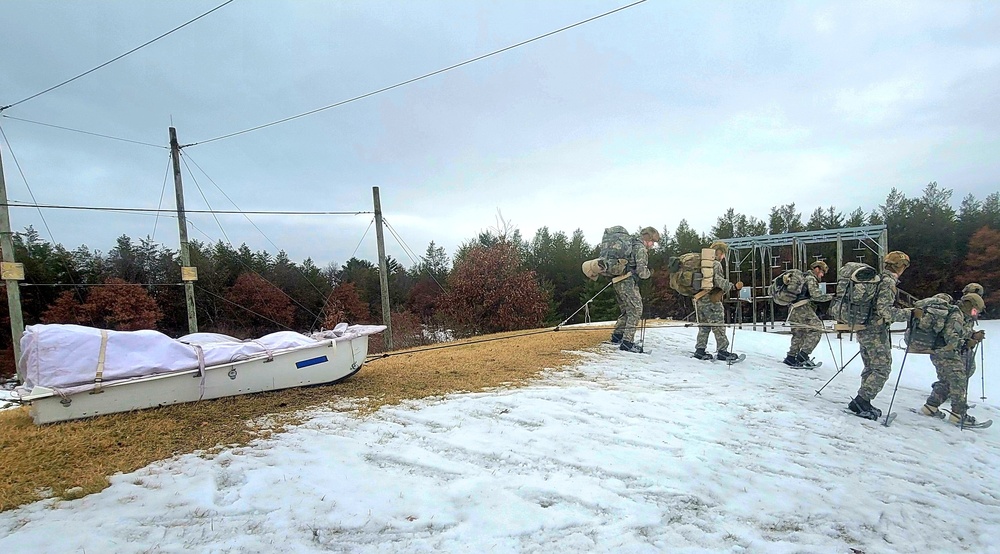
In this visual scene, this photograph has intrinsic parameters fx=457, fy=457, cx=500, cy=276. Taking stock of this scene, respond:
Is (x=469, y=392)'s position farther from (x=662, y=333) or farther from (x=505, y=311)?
(x=505, y=311)

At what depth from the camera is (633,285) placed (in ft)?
29.7

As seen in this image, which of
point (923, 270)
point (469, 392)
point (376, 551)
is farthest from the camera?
point (923, 270)

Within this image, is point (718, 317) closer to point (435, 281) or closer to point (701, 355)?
point (701, 355)

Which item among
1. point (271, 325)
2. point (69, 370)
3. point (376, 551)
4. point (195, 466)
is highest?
point (69, 370)

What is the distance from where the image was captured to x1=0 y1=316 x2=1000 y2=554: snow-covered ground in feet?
9.23

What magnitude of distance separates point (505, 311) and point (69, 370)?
1855cm

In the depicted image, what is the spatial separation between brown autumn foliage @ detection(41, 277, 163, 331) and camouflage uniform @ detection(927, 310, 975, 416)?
28481 mm

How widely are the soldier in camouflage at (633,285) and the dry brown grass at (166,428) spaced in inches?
106

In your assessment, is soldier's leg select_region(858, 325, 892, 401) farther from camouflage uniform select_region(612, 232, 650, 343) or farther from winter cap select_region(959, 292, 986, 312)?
camouflage uniform select_region(612, 232, 650, 343)

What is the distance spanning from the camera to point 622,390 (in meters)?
6.29

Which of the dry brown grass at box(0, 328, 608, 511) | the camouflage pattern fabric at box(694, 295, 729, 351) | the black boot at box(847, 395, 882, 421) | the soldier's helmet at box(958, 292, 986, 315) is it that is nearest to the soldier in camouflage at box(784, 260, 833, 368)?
the camouflage pattern fabric at box(694, 295, 729, 351)

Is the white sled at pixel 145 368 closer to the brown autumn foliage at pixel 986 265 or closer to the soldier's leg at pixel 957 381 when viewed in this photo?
the soldier's leg at pixel 957 381

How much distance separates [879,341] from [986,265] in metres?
30.1

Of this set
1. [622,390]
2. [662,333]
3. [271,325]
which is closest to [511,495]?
[622,390]
